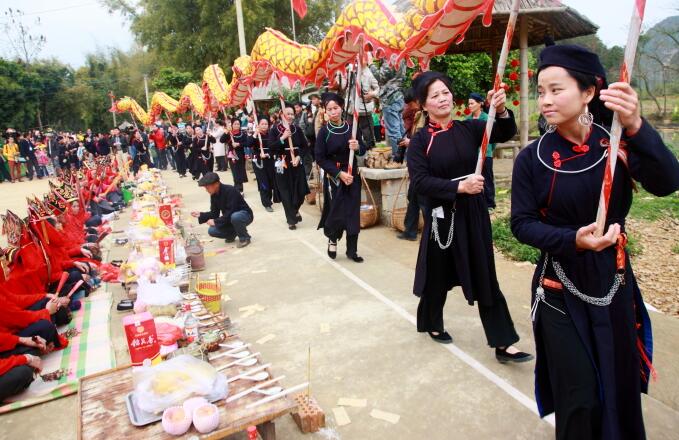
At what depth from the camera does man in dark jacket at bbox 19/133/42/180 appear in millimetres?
20203

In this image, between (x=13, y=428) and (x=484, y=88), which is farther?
(x=484, y=88)

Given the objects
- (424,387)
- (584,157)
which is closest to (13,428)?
(424,387)

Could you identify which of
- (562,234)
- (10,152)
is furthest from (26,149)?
(562,234)

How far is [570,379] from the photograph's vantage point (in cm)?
205

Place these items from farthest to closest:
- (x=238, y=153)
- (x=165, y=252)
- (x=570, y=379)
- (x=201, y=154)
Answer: (x=201, y=154), (x=238, y=153), (x=165, y=252), (x=570, y=379)

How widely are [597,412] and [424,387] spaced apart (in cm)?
130

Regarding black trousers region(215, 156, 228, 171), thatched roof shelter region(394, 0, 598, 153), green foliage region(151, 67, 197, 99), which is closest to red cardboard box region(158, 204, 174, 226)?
thatched roof shelter region(394, 0, 598, 153)

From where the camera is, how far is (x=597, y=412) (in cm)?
204

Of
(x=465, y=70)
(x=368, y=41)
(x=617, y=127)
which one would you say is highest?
(x=465, y=70)

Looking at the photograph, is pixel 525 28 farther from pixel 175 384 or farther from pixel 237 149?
pixel 175 384

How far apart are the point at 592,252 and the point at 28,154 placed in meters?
23.6

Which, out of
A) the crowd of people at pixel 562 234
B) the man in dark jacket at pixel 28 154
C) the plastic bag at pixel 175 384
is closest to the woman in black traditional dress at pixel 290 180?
the crowd of people at pixel 562 234

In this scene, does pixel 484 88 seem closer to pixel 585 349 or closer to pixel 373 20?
pixel 373 20

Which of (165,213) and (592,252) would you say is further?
(165,213)
